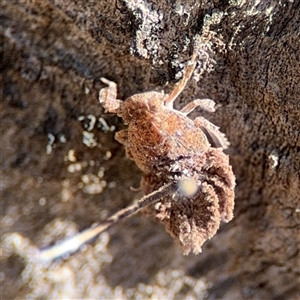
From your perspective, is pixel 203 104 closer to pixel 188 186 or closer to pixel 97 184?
pixel 188 186

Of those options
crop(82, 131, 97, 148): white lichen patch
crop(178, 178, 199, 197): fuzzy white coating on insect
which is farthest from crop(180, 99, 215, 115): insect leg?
crop(82, 131, 97, 148): white lichen patch

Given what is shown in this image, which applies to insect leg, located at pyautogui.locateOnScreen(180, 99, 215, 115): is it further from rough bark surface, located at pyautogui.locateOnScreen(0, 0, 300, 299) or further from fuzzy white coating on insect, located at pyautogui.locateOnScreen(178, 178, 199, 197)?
fuzzy white coating on insect, located at pyautogui.locateOnScreen(178, 178, 199, 197)

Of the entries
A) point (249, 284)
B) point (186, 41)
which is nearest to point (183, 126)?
point (186, 41)

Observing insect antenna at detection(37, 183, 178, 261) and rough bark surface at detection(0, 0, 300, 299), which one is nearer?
rough bark surface at detection(0, 0, 300, 299)

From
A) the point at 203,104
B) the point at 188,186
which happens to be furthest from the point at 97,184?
the point at 203,104

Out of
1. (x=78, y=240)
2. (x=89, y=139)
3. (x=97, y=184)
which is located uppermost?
(x=89, y=139)
